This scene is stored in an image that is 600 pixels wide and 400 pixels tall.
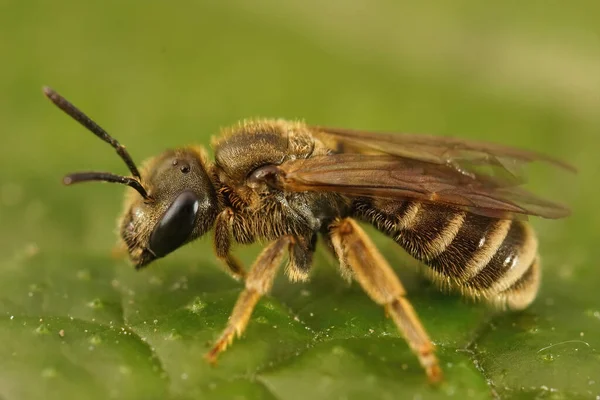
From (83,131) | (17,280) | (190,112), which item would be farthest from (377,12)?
(17,280)

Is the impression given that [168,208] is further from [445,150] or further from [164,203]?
[445,150]

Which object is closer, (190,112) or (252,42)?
(190,112)

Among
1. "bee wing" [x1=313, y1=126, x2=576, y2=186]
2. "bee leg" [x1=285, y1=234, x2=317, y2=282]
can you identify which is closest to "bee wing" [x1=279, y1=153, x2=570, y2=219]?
"bee wing" [x1=313, y1=126, x2=576, y2=186]

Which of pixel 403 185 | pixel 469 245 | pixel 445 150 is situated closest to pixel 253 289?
pixel 403 185

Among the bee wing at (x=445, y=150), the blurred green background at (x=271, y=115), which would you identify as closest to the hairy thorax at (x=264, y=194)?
the bee wing at (x=445, y=150)

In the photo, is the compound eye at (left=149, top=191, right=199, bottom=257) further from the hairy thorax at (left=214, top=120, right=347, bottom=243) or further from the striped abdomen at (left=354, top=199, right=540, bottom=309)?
the striped abdomen at (left=354, top=199, right=540, bottom=309)

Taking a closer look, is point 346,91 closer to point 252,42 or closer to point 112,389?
point 252,42

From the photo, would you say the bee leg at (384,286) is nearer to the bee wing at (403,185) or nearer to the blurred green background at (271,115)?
the blurred green background at (271,115)
